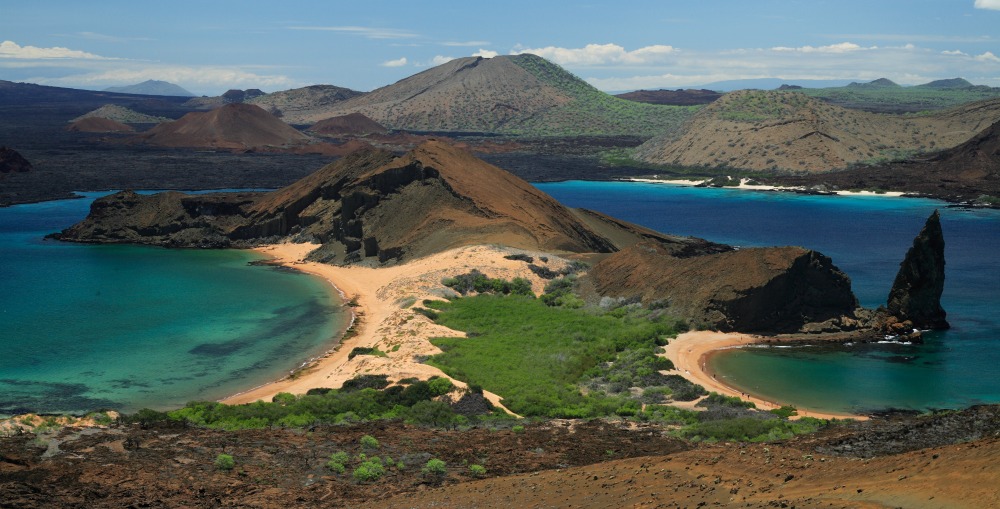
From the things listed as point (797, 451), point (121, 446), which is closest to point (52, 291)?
point (121, 446)

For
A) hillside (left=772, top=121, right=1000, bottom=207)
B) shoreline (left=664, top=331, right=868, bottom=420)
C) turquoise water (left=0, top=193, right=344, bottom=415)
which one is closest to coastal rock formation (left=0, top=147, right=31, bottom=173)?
turquoise water (left=0, top=193, right=344, bottom=415)

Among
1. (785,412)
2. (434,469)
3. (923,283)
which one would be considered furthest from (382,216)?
(434,469)

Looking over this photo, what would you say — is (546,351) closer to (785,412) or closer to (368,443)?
(785,412)

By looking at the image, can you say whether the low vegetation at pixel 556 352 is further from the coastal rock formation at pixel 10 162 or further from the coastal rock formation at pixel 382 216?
the coastal rock formation at pixel 10 162

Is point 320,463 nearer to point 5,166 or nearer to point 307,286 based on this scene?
point 307,286

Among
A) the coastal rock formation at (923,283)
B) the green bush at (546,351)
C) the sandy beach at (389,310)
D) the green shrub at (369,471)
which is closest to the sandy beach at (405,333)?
the sandy beach at (389,310)
